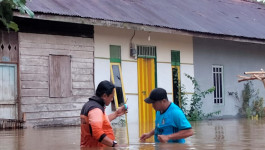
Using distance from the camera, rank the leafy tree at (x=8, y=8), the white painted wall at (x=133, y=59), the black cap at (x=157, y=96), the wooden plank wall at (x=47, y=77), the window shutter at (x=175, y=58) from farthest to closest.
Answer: the window shutter at (x=175, y=58), the white painted wall at (x=133, y=59), the wooden plank wall at (x=47, y=77), the black cap at (x=157, y=96), the leafy tree at (x=8, y=8)

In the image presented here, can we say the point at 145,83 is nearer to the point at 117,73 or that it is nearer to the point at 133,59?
the point at 133,59

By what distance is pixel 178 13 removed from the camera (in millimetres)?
22688

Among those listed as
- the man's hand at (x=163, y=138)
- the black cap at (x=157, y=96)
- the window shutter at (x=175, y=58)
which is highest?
the window shutter at (x=175, y=58)

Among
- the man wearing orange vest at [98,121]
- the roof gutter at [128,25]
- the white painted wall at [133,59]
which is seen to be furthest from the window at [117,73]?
the man wearing orange vest at [98,121]

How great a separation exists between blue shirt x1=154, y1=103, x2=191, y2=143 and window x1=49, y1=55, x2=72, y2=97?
9.77 m

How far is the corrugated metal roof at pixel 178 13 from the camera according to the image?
56.7 ft

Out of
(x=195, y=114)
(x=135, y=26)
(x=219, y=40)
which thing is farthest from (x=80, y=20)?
(x=219, y=40)

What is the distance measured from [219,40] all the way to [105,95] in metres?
17.3

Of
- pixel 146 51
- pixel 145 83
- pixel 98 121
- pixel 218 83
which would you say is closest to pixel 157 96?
pixel 98 121

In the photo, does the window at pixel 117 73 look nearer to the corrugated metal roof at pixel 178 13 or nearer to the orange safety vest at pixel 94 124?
the corrugated metal roof at pixel 178 13

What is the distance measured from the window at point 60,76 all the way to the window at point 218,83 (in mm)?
7964

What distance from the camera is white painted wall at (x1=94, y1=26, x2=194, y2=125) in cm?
1889

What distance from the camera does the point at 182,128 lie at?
7.58 meters

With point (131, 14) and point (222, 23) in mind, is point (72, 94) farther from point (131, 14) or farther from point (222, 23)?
point (222, 23)
